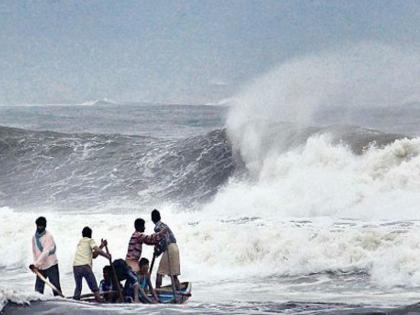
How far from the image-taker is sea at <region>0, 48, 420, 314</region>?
12845 millimetres

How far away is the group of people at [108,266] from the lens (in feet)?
32.1

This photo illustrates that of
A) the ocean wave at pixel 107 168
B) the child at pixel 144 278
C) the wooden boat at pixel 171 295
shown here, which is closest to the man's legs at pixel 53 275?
the child at pixel 144 278

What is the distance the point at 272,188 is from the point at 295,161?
1.94 meters

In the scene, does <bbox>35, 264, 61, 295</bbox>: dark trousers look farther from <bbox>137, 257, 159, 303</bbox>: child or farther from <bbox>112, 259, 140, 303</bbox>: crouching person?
<bbox>137, 257, 159, 303</bbox>: child

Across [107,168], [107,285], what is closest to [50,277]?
[107,285]

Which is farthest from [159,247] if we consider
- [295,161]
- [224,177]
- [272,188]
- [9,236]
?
[224,177]

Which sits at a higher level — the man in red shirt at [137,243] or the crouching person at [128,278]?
the man in red shirt at [137,243]

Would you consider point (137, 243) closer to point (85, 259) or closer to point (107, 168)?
point (85, 259)

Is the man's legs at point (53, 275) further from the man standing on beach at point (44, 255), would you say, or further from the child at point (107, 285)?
the child at point (107, 285)

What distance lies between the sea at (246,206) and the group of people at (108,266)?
74 cm

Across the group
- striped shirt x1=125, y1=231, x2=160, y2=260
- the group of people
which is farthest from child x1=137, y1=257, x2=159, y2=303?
striped shirt x1=125, y1=231, x2=160, y2=260

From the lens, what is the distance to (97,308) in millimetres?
8031

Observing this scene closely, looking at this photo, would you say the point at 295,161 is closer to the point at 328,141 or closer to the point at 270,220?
the point at 328,141

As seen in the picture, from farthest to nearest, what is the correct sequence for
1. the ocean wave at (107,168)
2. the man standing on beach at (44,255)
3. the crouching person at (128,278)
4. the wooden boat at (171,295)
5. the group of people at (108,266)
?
the ocean wave at (107,168), the wooden boat at (171,295), the man standing on beach at (44,255), the group of people at (108,266), the crouching person at (128,278)
